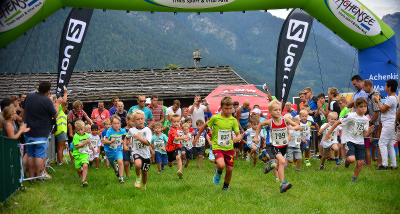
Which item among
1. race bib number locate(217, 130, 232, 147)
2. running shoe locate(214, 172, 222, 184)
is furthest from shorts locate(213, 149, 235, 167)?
running shoe locate(214, 172, 222, 184)

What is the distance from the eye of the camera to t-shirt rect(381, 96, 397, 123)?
1084cm

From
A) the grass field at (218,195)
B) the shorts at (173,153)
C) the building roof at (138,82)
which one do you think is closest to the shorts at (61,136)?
the grass field at (218,195)

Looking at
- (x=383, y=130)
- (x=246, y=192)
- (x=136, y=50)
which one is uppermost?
(x=136, y=50)

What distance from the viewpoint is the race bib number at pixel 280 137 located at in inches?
358

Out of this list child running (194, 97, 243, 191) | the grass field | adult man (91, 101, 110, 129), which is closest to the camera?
the grass field

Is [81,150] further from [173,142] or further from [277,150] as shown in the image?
[277,150]

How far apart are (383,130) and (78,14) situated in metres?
8.54

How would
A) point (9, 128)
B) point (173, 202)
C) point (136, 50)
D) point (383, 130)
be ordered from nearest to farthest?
point (173, 202) → point (9, 128) → point (383, 130) → point (136, 50)

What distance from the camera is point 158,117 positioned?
1466cm

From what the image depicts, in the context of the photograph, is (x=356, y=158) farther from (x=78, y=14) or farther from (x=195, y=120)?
(x=78, y=14)

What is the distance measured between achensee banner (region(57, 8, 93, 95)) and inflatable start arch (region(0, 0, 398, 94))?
Result: 815 mm

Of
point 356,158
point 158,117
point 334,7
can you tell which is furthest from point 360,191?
point 158,117

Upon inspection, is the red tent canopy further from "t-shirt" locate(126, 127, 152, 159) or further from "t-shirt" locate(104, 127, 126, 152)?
"t-shirt" locate(126, 127, 152, 159)

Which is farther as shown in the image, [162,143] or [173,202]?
[162,143]
